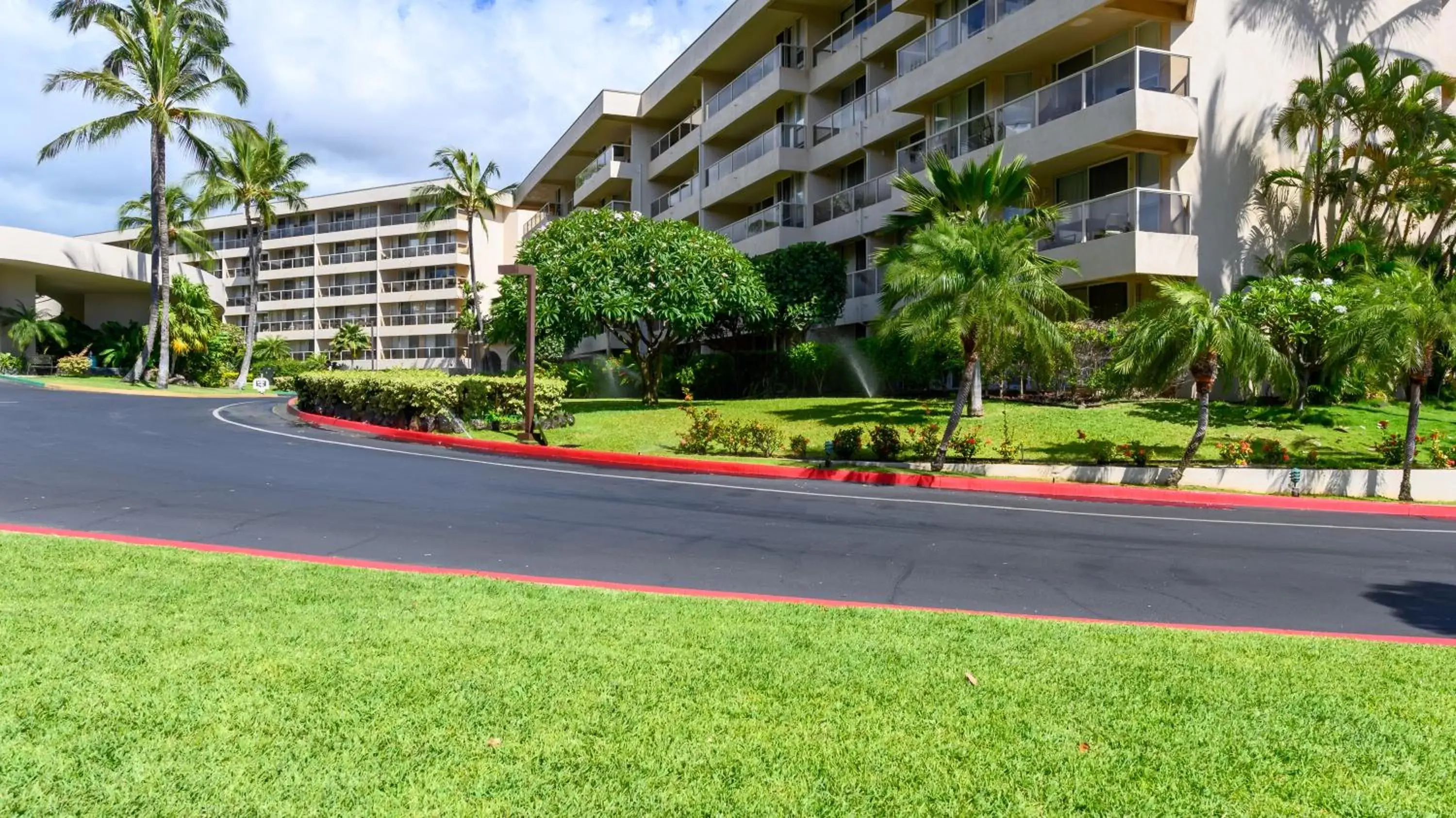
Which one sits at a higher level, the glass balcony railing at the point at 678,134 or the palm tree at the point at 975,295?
the glass balcony railing at the point at 678,134

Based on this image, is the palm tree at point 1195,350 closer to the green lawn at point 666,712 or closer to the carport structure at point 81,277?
the green lawn at point 666,712

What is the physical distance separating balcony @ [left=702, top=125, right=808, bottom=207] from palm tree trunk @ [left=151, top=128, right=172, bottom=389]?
21780mm

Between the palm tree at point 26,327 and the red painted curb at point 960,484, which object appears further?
the palm tree at point 26,327

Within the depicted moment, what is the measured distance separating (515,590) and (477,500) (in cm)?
567

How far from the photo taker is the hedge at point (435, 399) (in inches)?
870

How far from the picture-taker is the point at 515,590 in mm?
7141

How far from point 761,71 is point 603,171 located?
14.4m

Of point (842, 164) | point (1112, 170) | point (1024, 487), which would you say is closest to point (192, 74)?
point (842, 164)

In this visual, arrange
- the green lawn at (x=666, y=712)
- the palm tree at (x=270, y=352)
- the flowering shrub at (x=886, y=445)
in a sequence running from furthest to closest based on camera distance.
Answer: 1. the palm tree at (x=270, y=352)
2. the flowering shrub at (x=886, y=445)
3. the green lawn at (x=666, y=712)

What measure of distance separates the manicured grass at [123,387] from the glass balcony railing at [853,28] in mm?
26524

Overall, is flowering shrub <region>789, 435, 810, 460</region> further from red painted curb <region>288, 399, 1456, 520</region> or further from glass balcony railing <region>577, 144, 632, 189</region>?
glass balcony railing <region>577, 144, 632, 189</region>

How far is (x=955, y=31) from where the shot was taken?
91.5 ft

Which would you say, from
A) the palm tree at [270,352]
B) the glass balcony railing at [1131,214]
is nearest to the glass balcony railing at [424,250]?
the palm tree at [270,352]

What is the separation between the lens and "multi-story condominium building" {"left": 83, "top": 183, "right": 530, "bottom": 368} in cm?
7450
